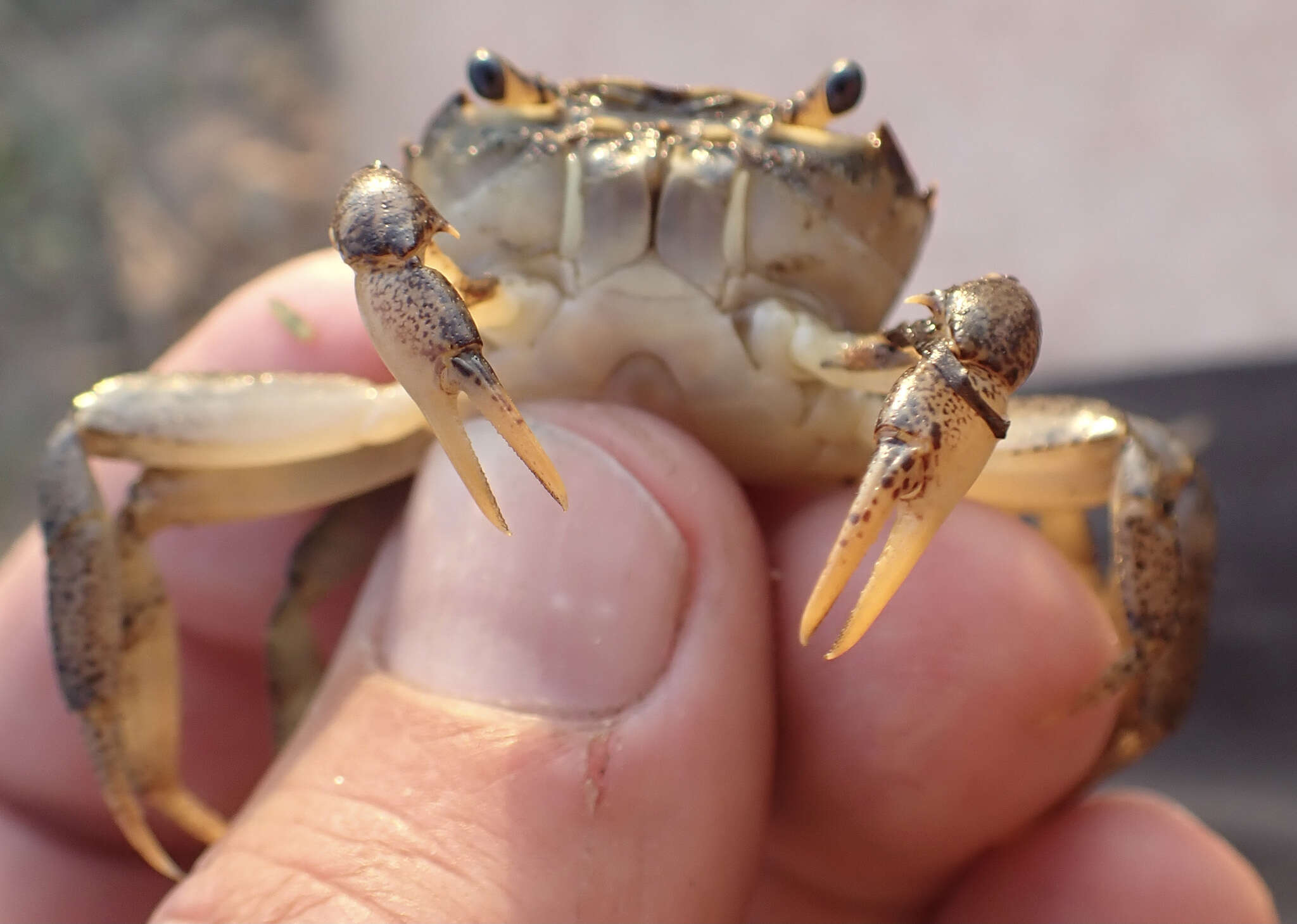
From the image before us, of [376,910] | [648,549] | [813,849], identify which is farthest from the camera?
[813,849]

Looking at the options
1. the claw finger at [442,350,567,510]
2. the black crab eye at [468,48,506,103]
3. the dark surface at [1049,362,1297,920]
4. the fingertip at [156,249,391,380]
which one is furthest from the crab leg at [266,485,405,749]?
the dark surface at [1049,362,1297,920]

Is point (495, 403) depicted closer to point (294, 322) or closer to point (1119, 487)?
point (1119, 487)

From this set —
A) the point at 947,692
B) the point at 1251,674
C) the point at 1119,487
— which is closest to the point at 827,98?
the point at 1119,487

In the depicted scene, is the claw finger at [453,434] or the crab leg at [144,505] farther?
the crab leg at [144,505]

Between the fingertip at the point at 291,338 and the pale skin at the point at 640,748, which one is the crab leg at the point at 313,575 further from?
the fingertip at the point at 291,338

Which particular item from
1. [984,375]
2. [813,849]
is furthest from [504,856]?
[813,849]

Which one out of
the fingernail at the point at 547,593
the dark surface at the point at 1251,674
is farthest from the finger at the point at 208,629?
the dark surface at the point at 1251,674

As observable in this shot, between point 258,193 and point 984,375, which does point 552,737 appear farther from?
point 258,193
